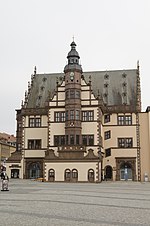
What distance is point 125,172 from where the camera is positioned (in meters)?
60.9

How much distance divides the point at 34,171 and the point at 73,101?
14600 millimetres

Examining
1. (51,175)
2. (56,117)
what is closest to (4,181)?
(51,175)

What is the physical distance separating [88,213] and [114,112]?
157ft

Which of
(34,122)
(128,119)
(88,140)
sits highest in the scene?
(128,119)

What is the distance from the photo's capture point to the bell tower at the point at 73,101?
188 feet

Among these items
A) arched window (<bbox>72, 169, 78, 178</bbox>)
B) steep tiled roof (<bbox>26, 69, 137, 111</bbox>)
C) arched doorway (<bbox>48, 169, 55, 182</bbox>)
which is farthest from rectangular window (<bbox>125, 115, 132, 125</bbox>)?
arched doorway (<bbox>48, 169, 55, 182</bbox>)

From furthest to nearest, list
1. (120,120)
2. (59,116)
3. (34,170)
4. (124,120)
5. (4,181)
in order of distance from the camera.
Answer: (34,170) < (120,120) < (124,120) < (59,116) < (4,181)

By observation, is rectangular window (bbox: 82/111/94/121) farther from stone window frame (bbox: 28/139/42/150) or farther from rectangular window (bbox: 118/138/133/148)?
stone window frame (bbox: 28/139/42/150)

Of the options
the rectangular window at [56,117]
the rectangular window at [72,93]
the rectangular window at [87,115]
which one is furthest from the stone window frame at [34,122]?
the rectangular window at [87,115]

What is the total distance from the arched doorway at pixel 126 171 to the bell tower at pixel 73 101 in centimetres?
950

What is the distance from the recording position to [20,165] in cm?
6309

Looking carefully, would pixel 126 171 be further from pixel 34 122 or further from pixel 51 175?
pixel 34 122

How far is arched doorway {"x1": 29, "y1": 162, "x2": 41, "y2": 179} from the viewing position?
62619mm

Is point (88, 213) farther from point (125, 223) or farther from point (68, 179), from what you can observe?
point (68, 179)
